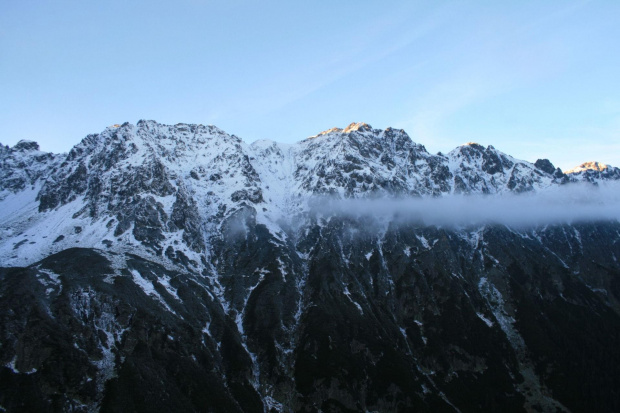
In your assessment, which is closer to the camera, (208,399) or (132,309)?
(208,399)

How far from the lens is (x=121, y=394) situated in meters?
151

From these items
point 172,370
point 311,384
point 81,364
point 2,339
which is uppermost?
point 2,339

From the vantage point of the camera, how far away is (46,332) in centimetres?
16212

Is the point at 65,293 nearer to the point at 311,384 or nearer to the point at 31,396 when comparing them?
the point at 31,396

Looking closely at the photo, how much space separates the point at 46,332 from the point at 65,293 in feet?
90.0

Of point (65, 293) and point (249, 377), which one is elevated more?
point (65, 293)

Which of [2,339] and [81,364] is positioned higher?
[2,339]

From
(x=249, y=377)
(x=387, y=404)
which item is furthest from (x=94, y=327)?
(x=387, y=404)

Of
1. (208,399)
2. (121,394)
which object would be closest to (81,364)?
(121,394)

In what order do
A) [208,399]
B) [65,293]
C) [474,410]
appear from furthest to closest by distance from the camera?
[474,410] → [65,293] → [208,399]

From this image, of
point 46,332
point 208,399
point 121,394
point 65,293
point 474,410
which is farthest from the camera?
point 474,410

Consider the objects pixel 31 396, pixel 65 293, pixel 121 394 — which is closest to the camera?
pixel 31 396

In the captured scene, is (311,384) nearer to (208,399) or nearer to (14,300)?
(208,399)

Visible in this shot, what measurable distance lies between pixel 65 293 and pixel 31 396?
57149 millimetres
